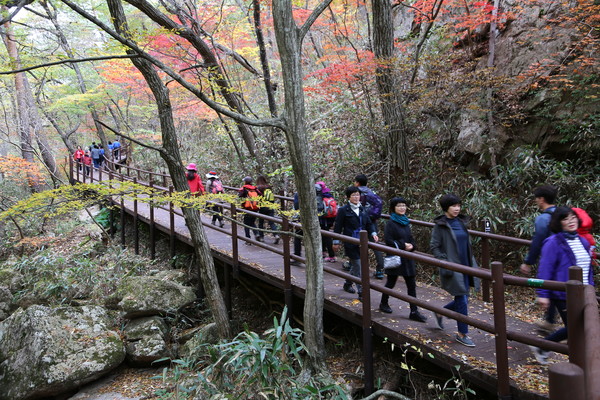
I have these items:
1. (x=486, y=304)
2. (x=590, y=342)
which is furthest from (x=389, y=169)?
(x=590, y=342)

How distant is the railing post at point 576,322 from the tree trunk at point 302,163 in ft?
8.68

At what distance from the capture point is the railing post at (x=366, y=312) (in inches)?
181

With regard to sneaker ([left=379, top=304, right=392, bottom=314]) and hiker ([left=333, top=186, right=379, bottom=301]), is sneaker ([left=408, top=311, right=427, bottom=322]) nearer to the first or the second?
sneaker ([left=379, top=304, right=392, bottom=314])

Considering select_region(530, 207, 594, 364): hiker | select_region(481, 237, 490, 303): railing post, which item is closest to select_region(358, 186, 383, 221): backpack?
select_region(481, 237, 490, 303): railing post

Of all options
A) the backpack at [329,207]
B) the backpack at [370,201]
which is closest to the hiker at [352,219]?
the backpack at [370,201]

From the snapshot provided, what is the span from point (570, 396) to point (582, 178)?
719 cm

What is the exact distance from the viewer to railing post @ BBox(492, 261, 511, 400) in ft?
10.6

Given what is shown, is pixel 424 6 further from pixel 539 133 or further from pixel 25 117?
pixel 25 117

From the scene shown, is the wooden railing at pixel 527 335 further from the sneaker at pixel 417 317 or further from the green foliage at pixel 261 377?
the green foliage at pixel 261 377

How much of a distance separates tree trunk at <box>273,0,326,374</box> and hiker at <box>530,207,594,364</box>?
90.0 inches

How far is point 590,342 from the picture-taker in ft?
5.24

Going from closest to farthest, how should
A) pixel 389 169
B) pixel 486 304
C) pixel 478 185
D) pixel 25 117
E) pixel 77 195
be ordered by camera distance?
pixel 486 304
pixel 77 195
pixel 478 185
pixel 389 169
pixel 25 117

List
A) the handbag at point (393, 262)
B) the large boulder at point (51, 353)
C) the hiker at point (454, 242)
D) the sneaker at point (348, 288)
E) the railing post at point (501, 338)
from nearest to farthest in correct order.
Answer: the railing post at point (501, 338) → the hiker at point (454, 242) → the handbag at point (393, 262) → the sneaker at point (348, 288) → the large boulder at point (51, 353)

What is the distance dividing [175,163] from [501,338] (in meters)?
5.03
